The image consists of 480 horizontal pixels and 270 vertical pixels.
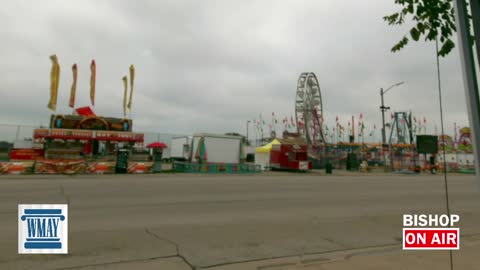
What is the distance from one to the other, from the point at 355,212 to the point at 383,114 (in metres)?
32.1

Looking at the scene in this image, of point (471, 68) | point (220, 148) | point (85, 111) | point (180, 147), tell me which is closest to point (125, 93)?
point (85, 111)

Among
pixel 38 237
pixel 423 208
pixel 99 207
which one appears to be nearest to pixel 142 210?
pixel 99 207

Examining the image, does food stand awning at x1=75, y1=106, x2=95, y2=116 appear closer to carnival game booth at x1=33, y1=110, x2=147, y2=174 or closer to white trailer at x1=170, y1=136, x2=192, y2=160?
carnival game booth at x1=33, y1=110, x2=147, y2=174

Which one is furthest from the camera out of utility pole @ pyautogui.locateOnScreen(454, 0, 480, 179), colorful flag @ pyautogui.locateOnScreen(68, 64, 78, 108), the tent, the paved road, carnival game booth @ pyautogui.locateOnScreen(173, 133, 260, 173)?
colorful flag @ pyautogui.locateOnScreen(68, 64, 78, 108)

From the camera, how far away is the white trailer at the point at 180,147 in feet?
109

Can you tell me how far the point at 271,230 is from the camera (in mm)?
6871

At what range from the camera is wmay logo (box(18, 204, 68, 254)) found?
4.71 m

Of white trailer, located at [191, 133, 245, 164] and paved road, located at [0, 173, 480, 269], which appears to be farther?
white trailer, located at [191, 133, 245, 164]

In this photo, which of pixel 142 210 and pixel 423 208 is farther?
pixel 423 208

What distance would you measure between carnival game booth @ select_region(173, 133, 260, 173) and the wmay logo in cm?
2169

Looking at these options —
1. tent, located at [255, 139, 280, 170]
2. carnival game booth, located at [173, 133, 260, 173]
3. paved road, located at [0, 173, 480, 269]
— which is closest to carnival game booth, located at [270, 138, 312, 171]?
tent, located at [255, 139, 280, 170]

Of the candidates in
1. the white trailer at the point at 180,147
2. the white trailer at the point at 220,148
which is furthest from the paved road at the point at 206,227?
the white trailer at the point at 180,147

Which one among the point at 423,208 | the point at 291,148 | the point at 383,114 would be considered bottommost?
the point at 423,208

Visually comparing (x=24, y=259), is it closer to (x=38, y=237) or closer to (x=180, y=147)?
(x=38, y=237)
